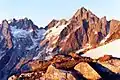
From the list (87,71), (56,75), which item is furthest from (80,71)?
(56,75)

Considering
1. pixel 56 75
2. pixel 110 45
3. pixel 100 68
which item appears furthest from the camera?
pixel 110 45

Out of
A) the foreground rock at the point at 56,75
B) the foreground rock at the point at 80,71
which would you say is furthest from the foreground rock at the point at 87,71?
the foreground rock at the point at 56,75

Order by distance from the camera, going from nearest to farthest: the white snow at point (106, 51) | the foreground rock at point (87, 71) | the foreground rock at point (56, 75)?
the foreground rock at point (56, 75) < the foreground rock at point (87, 71) < the white snow at point (106, 51)

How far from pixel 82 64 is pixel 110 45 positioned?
64.5 metres

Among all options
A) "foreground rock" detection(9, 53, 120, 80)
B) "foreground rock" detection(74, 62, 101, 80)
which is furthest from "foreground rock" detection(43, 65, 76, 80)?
"foreground rock" detection(74, 62, 101, 80)

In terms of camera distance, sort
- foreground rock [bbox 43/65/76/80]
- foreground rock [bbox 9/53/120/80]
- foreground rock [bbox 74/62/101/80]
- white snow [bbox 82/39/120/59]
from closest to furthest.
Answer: foreground rock [bbox 43/65/76/80]
foreground rock [bbox 9/53/120/80]
foreground rock [bbox 74/62/101/80]
white snow [bbox 82/39/120/59]

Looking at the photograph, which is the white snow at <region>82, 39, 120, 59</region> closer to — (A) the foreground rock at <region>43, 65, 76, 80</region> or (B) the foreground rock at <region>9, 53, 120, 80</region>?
(B) the foreground rock at <region>9, 53, 120, 80</region>

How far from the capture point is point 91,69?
4053 inches

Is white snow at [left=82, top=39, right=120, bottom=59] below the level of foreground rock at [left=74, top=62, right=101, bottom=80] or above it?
above

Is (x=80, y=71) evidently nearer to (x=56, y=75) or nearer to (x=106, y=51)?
(x=56, y=75)

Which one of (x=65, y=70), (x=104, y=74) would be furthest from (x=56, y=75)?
(x=104, y=74)

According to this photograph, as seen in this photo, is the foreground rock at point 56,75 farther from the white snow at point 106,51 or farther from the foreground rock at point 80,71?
the white snow at point 106,51

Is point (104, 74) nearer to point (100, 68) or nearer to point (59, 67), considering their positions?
point (100, 68)

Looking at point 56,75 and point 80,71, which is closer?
point 56,75
